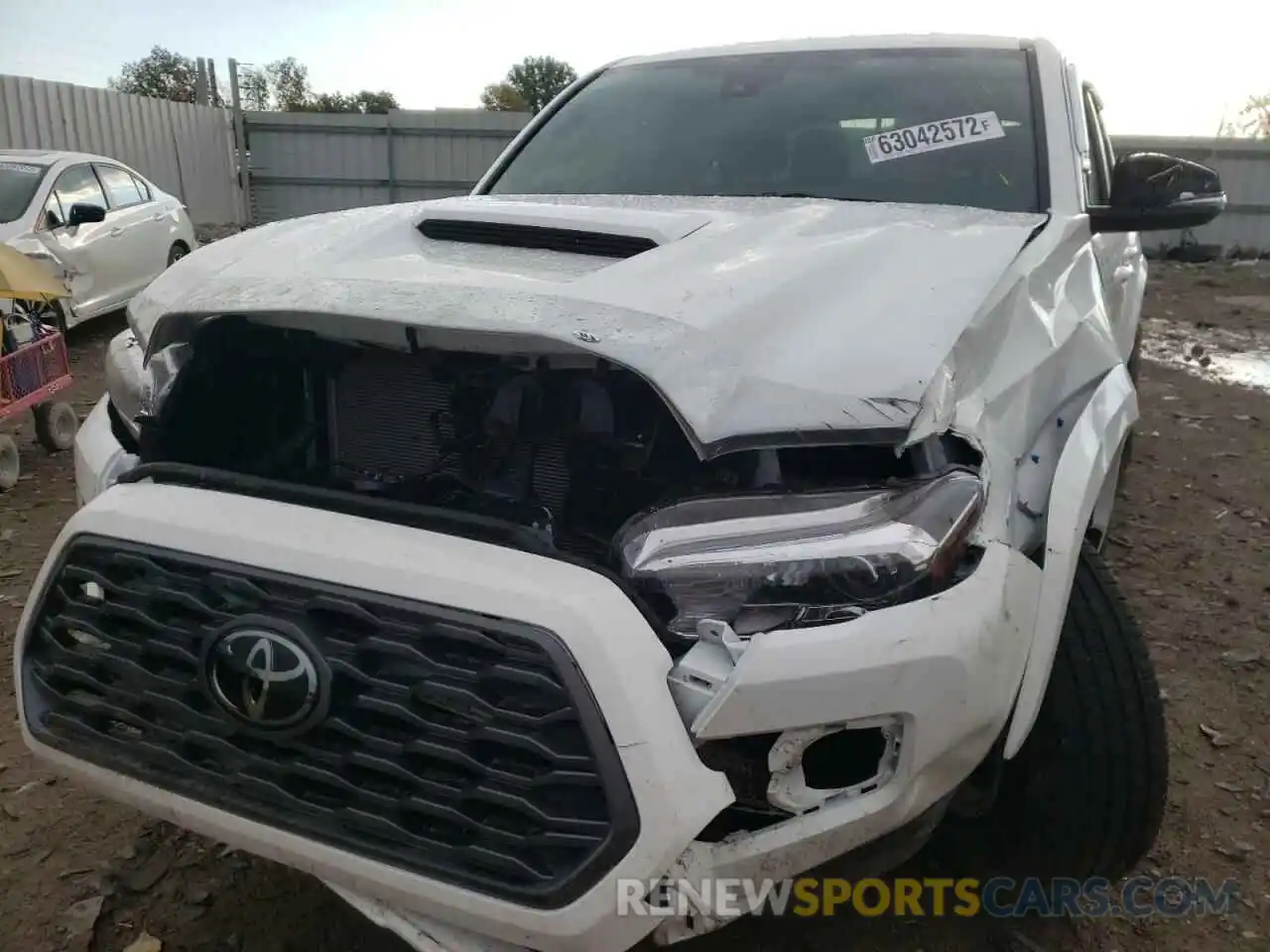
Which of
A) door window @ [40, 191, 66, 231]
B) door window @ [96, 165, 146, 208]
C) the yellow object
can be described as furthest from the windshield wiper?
door window @ [96, 165, 146, 208]

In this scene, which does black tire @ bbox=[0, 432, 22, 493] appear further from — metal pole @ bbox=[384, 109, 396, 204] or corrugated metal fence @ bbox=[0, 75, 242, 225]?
metal pole @ bbox=[384, 109, 396, 204]

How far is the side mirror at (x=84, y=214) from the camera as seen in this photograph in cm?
709

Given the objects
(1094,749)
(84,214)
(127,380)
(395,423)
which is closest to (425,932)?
(395,423)

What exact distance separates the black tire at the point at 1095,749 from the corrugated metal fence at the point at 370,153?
49.0 feet

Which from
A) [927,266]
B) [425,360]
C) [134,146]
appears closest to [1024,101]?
[927,266]

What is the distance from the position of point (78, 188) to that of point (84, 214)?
2.38ft

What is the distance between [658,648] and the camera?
4.39 feet

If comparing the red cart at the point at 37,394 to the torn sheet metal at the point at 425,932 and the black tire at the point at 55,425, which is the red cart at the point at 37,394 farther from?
the torn sheet metal at the point at 425,932

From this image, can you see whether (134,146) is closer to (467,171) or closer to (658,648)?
(467,171)

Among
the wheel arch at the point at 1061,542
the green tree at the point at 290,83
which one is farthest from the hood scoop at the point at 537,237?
the green tree at the point at 290,83

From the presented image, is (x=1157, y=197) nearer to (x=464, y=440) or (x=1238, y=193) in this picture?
(x=464, y=440)

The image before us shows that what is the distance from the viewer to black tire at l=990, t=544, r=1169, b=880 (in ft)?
5.85

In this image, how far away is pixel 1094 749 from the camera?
1782mm

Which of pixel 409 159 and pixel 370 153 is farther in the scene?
pixel 409 159
